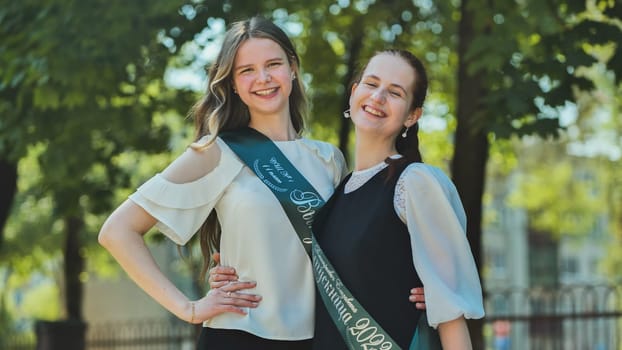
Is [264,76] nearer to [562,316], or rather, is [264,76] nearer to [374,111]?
[374,111]

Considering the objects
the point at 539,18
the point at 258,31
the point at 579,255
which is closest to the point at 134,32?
the point at 539,18

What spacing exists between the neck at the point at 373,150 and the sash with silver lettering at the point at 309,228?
249 mm

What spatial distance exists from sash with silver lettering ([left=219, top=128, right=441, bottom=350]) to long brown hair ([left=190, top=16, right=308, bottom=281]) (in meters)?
0.07

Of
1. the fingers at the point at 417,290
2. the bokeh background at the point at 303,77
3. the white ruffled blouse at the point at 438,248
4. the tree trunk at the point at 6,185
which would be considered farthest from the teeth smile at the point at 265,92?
the tree trunk at the point at 6,185

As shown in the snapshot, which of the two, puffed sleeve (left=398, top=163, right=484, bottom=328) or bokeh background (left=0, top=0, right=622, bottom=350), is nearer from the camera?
puffed sleeve (left=398, top=163, right=484, bottom=328)

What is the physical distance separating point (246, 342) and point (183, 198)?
1.72 feet

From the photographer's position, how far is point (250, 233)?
3.48 m

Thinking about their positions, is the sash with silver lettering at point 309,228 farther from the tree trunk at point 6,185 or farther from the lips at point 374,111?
the tree trunk at point 6,185

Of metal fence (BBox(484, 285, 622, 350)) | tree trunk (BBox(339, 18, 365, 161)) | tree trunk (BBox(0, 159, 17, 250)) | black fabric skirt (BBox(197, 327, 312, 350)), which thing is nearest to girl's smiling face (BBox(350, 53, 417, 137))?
black fabric skirt (BBox(197, 327, 312, 350))

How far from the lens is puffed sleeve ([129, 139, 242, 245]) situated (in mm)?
3523

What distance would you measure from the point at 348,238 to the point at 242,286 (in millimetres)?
460

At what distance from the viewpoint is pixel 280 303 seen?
345 centimetres

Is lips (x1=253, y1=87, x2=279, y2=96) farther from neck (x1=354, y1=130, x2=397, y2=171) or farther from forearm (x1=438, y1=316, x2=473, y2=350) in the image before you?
forearm (x1=438, y1=316, x2=473, y2=350)

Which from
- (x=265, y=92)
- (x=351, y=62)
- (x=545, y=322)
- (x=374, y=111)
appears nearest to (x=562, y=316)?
(x=545, y=322)
